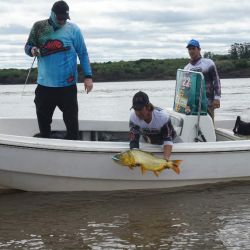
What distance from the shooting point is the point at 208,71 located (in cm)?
805

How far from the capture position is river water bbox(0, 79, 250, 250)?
220 inches

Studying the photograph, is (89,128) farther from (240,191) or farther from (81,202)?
(240,191)

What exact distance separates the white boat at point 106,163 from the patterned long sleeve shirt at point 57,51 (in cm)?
78

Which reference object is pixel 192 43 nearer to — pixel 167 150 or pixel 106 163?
pixel 167 150

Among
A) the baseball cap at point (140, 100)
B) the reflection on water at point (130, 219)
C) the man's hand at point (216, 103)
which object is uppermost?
the baseball cap at point (140, 100)

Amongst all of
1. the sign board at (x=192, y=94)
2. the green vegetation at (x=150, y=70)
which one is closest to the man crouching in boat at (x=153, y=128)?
the sign board at (x=192, y=94)

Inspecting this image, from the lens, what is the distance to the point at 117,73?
60156mm

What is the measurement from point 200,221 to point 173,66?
182ft

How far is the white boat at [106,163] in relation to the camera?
6895 mm

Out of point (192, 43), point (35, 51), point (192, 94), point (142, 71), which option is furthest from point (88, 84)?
point (142, 71)

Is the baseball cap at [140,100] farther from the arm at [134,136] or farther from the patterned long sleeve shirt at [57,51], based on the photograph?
the patterned long sleeve shirt at [57,51]

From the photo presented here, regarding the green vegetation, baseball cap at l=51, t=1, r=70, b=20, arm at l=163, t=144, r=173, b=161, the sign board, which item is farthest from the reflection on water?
the green vegetation

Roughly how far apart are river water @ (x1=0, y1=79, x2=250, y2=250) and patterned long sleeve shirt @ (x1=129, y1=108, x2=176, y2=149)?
733 millimetres

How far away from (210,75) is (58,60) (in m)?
2.13
